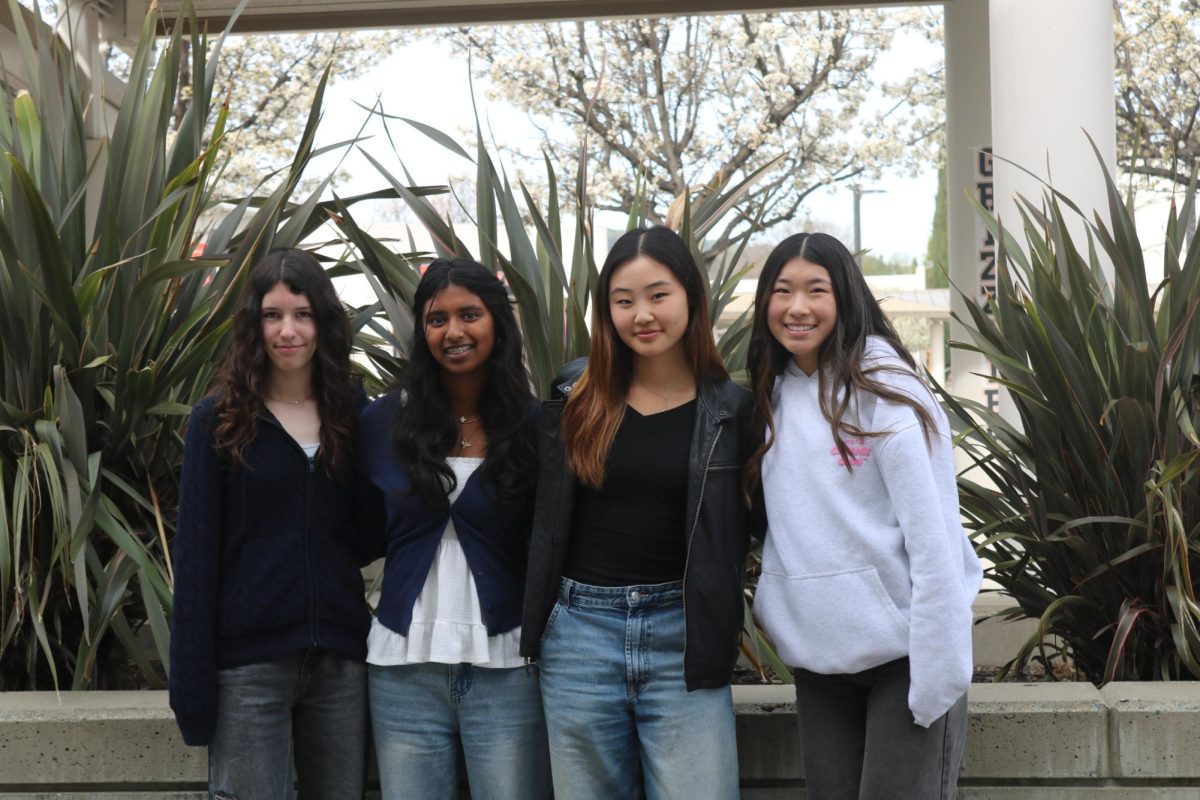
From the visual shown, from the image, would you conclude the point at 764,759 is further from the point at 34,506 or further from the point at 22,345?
the point at 22,345

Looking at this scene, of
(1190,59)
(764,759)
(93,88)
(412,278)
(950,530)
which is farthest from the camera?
(1190,59)

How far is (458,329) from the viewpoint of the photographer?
9.43 feet

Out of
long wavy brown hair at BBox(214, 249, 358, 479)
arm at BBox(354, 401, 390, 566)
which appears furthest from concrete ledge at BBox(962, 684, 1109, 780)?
long wavy brown hair at BBox(214, 249, 358, 479)

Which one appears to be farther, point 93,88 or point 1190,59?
point 1190,59

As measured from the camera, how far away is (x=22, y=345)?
371cm

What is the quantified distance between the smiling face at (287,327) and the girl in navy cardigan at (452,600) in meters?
0.25

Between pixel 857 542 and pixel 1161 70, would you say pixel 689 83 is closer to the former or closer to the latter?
pixel 1161 70

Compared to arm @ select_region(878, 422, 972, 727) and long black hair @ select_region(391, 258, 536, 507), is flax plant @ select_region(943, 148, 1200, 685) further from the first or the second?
long black hair @ select_region(391, 258, 536, 507)

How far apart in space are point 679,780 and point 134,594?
207 cm

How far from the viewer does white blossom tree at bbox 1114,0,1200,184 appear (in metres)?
17.2

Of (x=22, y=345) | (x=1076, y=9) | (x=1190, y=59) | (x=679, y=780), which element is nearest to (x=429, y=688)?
(x=679, y=780)

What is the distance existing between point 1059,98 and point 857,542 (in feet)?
11.4

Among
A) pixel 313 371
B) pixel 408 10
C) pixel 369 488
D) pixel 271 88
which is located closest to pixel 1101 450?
pixel 369 488

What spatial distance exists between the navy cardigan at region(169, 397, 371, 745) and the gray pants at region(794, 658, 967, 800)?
984 mm
